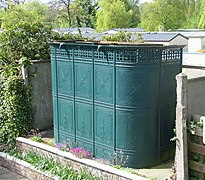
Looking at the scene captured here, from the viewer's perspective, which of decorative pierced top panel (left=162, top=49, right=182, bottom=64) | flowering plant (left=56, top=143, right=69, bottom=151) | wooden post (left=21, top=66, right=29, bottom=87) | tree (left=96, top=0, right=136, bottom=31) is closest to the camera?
decorative pierced top panel (left=162, top=49, right=182, bottom=64)

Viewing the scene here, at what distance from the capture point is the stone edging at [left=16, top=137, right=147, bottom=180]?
6529 mm

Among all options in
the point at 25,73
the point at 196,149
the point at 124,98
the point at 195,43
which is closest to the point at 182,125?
the point at 196,149

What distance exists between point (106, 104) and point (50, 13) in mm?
42477

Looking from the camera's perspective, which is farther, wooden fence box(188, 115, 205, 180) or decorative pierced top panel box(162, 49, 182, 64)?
decorative pierced top panel box(162, 49, 182, 64)

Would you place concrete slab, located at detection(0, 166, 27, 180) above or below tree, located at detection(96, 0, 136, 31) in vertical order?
below

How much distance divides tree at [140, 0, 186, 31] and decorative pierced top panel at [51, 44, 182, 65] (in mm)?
37585

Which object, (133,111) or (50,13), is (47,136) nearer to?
(133,111)

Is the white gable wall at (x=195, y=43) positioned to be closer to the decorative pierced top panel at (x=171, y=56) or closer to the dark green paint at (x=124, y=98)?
the decorative pierced top panel at (x=171, y=56)

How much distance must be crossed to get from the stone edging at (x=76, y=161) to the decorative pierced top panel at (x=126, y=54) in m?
2.01

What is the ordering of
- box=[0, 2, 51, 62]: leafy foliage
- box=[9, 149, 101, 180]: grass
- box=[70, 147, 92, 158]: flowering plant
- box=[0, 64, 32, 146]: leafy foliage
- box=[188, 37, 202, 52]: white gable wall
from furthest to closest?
box=[188, 37, 202, 52]: white gable wall
box=[0, 2, 51, 62]: leafy foliage
box=[0, 64, 32, 146]: leafy foliage
box=[70, 147, 92, 158]: flowering plant
box=[9, 149, 101, 180]: grass

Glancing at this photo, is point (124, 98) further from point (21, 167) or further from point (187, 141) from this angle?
point (21, 167)

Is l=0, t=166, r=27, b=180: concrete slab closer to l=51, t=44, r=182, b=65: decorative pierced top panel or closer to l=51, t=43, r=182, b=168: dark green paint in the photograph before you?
l=51, t=43, r=182, b=168: dark green paint

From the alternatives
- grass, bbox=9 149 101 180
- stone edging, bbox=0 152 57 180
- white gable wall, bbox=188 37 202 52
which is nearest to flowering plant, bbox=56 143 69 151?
grass, bbox=9 149 101 180

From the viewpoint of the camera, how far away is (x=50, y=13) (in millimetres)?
47625
